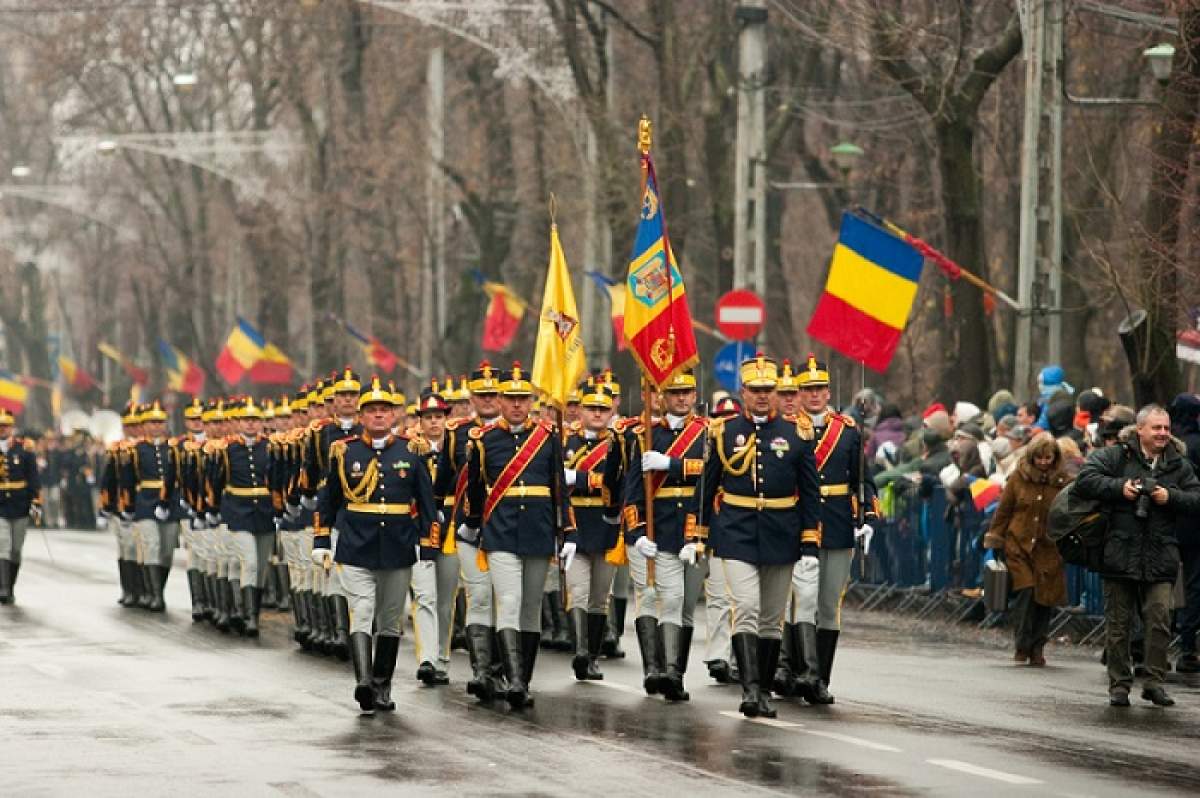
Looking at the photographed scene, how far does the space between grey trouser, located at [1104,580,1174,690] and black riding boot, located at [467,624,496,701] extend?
3.58 metres

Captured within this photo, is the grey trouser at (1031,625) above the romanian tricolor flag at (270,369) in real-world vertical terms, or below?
below

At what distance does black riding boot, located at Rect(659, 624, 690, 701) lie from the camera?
1698cm

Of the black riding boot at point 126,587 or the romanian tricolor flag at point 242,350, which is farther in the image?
the romanian tricolor flag at point 242,350

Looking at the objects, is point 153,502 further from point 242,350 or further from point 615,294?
point 242,350

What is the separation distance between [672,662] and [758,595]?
111 cm

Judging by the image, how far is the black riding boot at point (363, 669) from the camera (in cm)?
1638

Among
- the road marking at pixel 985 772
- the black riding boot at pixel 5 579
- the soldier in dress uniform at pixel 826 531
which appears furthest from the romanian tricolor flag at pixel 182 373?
the road marking at pixel 985 772

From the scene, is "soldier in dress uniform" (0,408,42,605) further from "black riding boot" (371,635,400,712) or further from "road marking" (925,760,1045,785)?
"road marking" (925,760,1045,785)

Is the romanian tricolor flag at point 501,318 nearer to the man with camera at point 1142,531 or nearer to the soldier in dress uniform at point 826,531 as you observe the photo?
the soldier in dress uniform at point 826,531

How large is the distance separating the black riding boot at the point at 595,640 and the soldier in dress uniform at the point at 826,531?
1632mm

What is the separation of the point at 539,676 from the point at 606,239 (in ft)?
75.7

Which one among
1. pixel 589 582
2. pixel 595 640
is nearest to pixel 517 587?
pixel 595 640

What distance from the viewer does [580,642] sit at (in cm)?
1886

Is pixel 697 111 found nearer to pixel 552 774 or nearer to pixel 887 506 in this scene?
pixel 887 506
